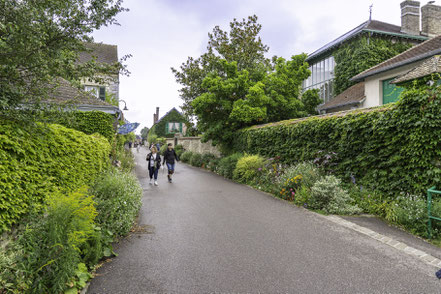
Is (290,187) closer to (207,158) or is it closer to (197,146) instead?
(207,158)

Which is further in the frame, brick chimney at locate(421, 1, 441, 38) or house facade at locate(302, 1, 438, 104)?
brick chimney at locate(421, 1, 441, 38)

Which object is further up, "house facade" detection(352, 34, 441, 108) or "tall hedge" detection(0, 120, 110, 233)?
"house facade" detection(352, 34, 441, 108)

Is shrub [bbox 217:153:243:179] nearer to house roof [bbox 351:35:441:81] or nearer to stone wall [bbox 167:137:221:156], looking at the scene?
stone wall [bbox 167:137:221:156]

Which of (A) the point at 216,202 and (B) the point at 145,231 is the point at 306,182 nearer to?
(A) the point at 216,202

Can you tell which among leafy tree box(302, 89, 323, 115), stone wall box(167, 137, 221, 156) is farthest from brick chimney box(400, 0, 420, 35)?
stone wall box(167, 137, 221, 156)

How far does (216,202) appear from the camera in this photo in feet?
27.5

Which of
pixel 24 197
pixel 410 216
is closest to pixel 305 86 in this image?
pixel 410 216

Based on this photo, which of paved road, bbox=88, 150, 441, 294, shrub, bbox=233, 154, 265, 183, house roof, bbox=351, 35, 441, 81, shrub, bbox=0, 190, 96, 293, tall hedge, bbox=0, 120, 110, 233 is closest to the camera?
shrub, bbox=0, 190, 96, 293

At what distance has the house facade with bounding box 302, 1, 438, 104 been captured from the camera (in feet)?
64.6

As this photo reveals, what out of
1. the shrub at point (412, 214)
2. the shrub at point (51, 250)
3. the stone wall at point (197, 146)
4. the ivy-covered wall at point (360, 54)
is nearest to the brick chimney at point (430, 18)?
the ivy-covered wall at point (360, 54)

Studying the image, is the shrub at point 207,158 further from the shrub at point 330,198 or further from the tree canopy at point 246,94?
the shrub at point 330,198

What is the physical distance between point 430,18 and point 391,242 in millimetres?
24122

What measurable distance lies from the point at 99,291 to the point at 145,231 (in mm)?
2222

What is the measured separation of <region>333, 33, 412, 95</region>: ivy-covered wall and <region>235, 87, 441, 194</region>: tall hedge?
11.7 m
